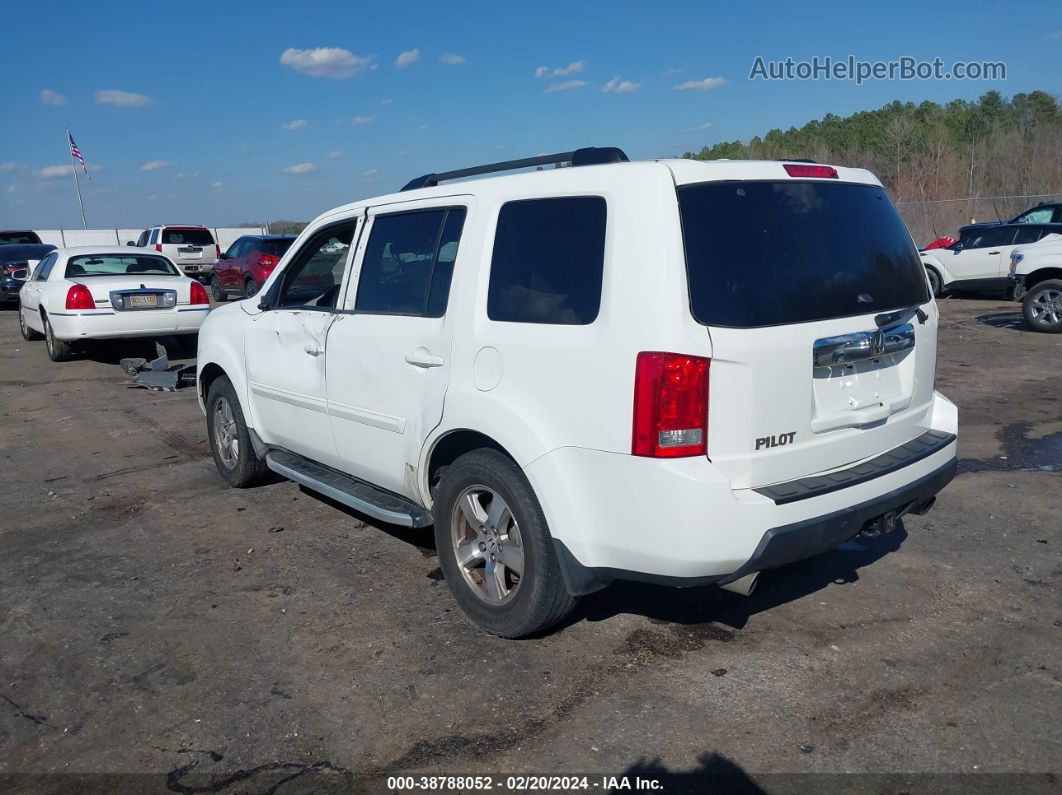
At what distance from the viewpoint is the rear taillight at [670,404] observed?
3129 millimetres

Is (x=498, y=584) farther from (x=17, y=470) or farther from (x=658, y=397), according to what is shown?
(x=17, y=470)

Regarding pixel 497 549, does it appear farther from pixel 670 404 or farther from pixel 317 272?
pixel 317 272

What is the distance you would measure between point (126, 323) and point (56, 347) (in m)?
1.92

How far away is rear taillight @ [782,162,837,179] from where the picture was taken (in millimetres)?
3617

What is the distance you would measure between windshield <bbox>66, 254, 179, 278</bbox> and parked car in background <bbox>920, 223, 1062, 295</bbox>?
44.9ft

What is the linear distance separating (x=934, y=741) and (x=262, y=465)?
4.61 m

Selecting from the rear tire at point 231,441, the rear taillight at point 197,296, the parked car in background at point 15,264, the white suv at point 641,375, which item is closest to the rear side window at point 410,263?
the white suv at point 641,375

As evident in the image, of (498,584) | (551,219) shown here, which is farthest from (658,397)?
(498,584)

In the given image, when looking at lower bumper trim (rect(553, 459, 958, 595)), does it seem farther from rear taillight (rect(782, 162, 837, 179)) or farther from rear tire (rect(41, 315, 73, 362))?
rear tire (rect(41, 315, 73, 362))

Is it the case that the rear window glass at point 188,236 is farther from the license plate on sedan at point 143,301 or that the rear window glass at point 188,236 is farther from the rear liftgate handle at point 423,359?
the rear liftgate handle at point 423,359

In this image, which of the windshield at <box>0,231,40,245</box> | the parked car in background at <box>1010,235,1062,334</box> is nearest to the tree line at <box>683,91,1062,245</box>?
the parked car in background at <box>1010,235,1062,334</box>

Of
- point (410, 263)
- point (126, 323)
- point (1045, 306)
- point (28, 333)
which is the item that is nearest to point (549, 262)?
point (410, 263)

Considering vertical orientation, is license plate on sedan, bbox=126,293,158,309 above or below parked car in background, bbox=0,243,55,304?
below

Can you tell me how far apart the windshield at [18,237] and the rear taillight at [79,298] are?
17.6 metres
